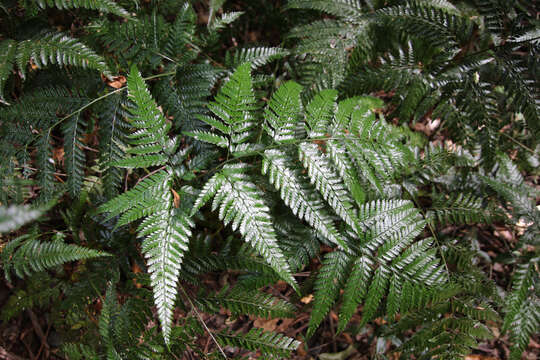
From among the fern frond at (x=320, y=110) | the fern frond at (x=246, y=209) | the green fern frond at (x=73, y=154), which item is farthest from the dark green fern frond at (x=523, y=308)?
the green fern frond at (x=73, y=154)

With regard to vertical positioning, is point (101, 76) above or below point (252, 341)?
above

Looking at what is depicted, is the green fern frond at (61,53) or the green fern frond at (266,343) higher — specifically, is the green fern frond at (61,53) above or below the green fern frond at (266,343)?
above

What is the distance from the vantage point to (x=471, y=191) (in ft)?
10.5

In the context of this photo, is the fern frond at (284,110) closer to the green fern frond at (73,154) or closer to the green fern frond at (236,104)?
the green fern frond at (236,104)

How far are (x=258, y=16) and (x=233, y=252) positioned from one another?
2.38m

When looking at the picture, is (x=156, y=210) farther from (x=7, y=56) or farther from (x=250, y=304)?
(x=7, y=56)

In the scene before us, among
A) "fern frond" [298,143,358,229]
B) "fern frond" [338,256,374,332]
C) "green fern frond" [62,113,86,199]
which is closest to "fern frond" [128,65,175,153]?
"green fern frond" [62,113,86,199]

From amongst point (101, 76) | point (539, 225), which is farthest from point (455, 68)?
point (101, 76)

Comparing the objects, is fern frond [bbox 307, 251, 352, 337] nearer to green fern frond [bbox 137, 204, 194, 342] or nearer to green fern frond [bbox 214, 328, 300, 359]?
green fern frond [bbox 214, 328, 300, 359]

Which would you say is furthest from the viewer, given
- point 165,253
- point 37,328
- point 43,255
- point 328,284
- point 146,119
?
point 37,328

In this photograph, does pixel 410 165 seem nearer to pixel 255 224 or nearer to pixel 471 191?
pixel 471 191

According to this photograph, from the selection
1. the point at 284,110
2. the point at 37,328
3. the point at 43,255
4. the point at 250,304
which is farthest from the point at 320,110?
the point at 37,328

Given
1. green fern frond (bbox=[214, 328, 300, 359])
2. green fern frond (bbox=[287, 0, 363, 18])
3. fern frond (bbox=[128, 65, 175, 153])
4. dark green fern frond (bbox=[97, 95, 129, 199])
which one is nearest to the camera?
fern frond (bbox=[128, 65, 175, 153])

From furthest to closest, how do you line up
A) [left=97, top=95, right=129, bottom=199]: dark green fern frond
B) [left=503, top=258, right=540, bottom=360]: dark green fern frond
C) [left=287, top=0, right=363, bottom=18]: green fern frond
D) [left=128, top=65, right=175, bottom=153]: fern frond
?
[left=287, top=0, right=363, bottom=18]: green fern frond → [left=503, top=258, right=540, bottom=360]: dark green fern frond → [left=97, top=95, right=129, bottom=199]: dark green fern frond → [left=128, top=65, right=175, bottom=153]: fern frond
